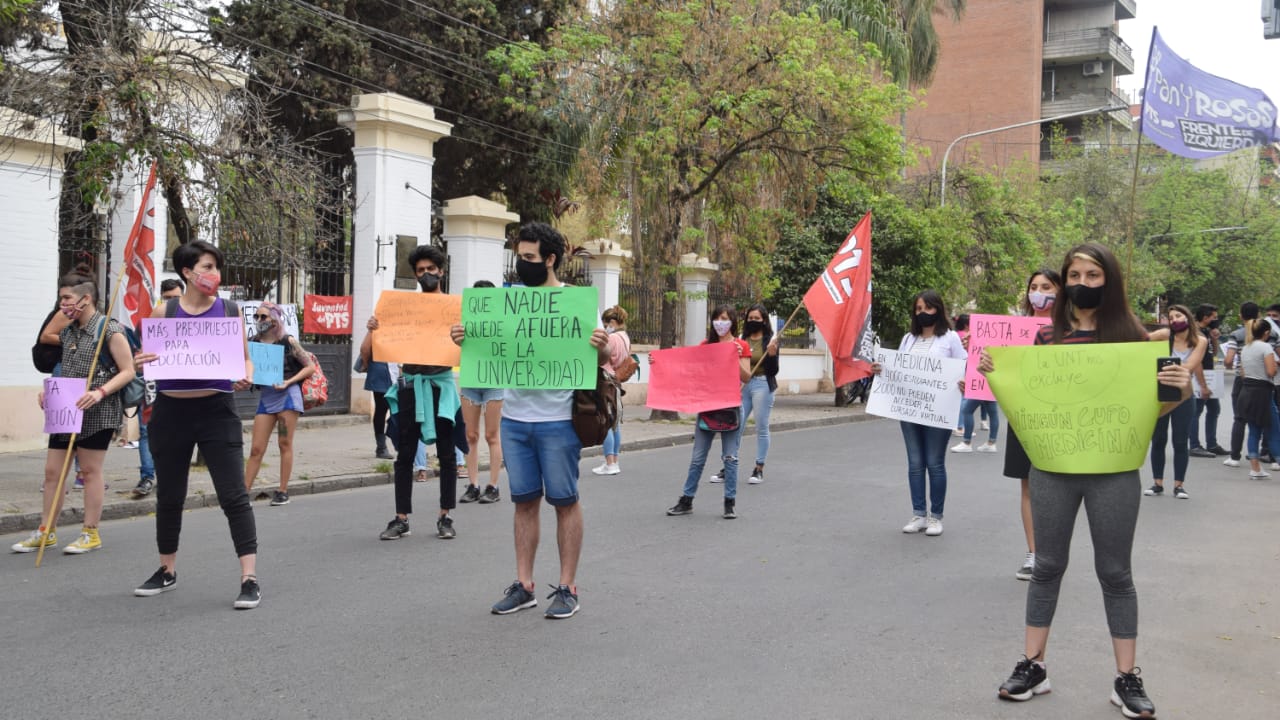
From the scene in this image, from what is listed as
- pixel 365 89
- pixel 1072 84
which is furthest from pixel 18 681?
pixel 1072 84

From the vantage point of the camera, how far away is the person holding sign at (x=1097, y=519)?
4359 millimetres

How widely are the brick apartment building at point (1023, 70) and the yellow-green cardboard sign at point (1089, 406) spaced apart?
5136 cm

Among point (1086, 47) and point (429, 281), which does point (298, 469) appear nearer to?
point (429, 281)

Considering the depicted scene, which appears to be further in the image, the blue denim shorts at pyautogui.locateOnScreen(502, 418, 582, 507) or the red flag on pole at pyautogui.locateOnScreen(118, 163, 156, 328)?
the red flag on pole at pyautogui.locateOnScreen(118, 163, 156, 328)

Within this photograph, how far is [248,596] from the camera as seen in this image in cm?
586

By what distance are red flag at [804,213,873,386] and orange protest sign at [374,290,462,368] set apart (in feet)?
10.3

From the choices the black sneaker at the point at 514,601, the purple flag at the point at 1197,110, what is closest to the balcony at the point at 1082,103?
the purple flag at the point at 1197,110

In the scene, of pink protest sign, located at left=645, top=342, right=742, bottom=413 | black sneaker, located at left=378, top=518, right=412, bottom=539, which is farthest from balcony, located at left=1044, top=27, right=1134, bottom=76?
black sneaker, located at left=378, top=518, right=412, bottom=539

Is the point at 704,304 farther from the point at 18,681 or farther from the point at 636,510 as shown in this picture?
the point at 18,681

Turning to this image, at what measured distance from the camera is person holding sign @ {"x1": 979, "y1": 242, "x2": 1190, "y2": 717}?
14.3 ft

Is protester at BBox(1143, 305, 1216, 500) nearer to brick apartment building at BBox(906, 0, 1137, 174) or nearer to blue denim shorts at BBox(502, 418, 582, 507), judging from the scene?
blue denim shorts at BBox(502, 418, 582, 507)

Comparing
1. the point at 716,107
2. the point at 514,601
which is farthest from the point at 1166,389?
the point at 716,107

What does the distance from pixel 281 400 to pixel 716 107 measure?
415 inches

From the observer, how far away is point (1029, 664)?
14.9 feet
